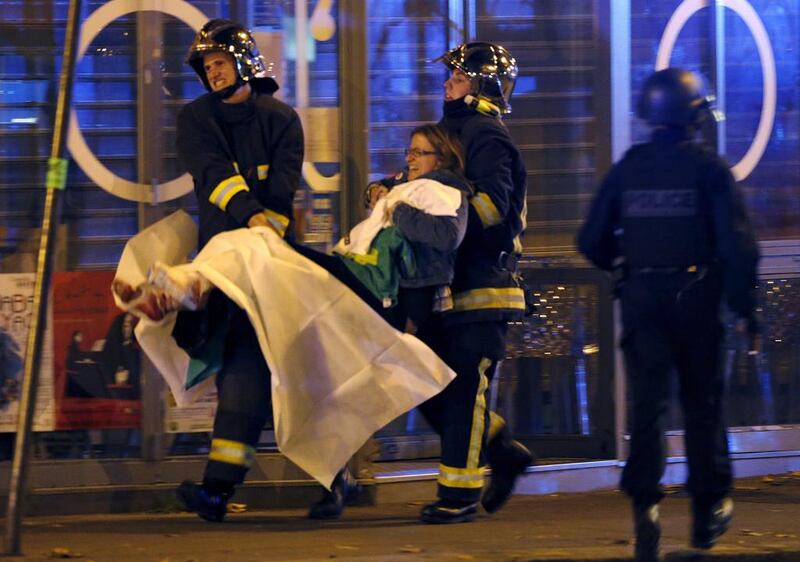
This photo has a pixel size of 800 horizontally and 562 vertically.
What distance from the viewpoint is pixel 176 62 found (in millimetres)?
6992

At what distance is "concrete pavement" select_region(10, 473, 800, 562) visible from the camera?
5.77 meters

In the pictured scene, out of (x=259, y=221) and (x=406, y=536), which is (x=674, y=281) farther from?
(x=259, y=221)

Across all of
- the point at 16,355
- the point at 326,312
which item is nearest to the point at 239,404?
the point at 326,312

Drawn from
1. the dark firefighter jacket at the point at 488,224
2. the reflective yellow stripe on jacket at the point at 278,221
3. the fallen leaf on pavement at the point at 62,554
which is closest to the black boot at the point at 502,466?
the dark firefighter jacket at the point at 488,224

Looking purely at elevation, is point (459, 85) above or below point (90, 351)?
above

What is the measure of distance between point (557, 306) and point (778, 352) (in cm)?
136

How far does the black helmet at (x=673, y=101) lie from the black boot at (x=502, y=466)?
1761 mm

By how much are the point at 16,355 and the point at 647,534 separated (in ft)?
10.4

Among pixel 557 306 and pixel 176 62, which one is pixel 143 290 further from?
pixel 557 306

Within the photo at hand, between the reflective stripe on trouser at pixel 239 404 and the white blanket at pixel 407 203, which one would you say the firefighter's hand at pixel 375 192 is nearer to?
the white blanket at pixel 407 203

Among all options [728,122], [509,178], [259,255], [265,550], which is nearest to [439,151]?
[509,178]

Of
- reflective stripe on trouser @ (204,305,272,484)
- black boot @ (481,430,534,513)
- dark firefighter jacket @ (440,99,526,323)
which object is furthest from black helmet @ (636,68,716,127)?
reflective stripe on trouser @ (204,305,272,484)

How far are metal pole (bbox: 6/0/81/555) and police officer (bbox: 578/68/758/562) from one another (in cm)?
213

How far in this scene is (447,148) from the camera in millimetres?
6375
